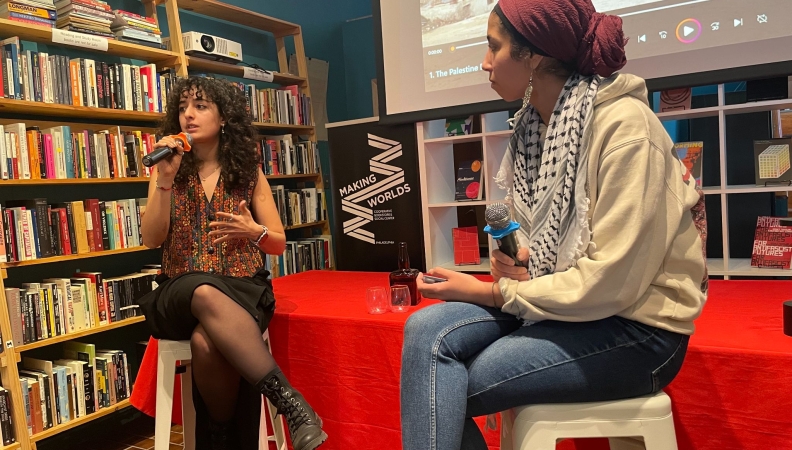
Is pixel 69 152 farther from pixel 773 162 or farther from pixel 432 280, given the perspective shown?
pixel 773 162

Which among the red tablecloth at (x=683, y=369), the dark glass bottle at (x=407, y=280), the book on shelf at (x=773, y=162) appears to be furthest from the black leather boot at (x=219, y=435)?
the book on shelf at (x=773, y=162)

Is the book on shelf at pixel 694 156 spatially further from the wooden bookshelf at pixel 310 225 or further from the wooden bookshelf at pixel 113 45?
the wooden bookshelf at pixel 113 45

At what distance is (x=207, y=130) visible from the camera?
2.08 meters

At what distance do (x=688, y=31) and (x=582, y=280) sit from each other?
6.12 ft

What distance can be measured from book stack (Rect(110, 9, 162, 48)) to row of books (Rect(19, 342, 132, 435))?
1.46 m

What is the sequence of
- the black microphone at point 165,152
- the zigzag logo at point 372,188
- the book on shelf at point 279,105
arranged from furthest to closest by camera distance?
the book on shelf at point 279,105, the zigzag logo at point 372,188, the black microphone at point 165,152

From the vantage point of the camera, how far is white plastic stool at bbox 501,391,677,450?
108 centimetres

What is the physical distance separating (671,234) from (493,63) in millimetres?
500

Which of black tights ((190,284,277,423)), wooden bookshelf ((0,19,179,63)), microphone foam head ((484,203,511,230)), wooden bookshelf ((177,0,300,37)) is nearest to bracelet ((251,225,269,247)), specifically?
black tights ((190,284,277,423))

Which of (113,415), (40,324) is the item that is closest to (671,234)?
(40,324)

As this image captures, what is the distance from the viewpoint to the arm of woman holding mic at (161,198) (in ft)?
6.22

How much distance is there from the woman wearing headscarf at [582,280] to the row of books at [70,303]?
6.21ft

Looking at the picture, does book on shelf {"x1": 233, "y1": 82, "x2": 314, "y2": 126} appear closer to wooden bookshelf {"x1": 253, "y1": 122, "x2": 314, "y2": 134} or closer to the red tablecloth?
wooden bookshelf {"x1": 253, "y1": 122, "x2": 314, "y2": 134}

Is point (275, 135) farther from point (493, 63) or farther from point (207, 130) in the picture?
Result: point (493, 63)
